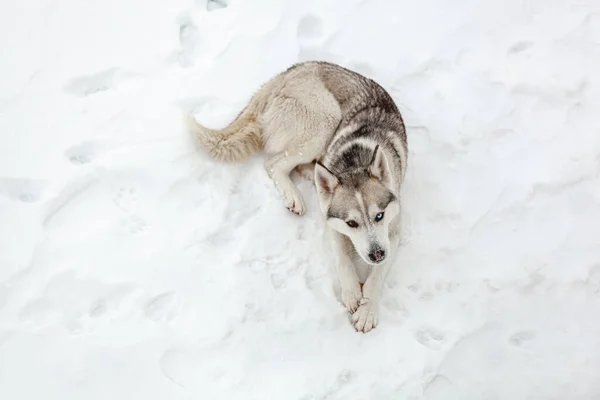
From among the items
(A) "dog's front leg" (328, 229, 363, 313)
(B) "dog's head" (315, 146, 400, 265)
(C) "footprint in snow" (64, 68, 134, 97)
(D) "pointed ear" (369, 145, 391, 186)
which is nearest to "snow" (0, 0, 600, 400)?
(C) "footprint in snow" (64, 68, 134, 97)

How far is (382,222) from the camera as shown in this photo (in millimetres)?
3975

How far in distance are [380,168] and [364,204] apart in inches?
12.6

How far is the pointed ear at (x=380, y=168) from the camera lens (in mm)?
4008

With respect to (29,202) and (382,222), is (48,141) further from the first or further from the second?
(382,222)

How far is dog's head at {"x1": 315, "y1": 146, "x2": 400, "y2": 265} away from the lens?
3889 mm

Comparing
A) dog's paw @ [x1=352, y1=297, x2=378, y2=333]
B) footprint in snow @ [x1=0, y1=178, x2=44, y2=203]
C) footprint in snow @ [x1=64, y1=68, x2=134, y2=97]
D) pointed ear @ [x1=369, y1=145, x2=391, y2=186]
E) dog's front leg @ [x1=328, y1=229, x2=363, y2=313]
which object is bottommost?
dog's paw @ [x1=352, y1=297, x2=378, y2=333]

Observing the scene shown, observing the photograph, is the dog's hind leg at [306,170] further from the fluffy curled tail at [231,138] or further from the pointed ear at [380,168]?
the pointed ear at [380,168]

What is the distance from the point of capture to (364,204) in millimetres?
3922

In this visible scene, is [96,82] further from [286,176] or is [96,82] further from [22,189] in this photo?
[286,176]

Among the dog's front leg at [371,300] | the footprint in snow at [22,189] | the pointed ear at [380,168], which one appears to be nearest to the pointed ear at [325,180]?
the pointed ear at [380,168]

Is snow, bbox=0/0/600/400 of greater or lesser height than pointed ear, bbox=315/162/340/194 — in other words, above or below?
below

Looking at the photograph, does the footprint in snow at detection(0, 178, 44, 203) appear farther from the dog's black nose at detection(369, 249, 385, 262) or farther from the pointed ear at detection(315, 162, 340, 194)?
the dog's black nose at detection(369, 249, 385, 262)

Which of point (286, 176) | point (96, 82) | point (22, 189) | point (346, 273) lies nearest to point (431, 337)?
point (346, 273)

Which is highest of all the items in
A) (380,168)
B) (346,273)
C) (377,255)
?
(380,168)
